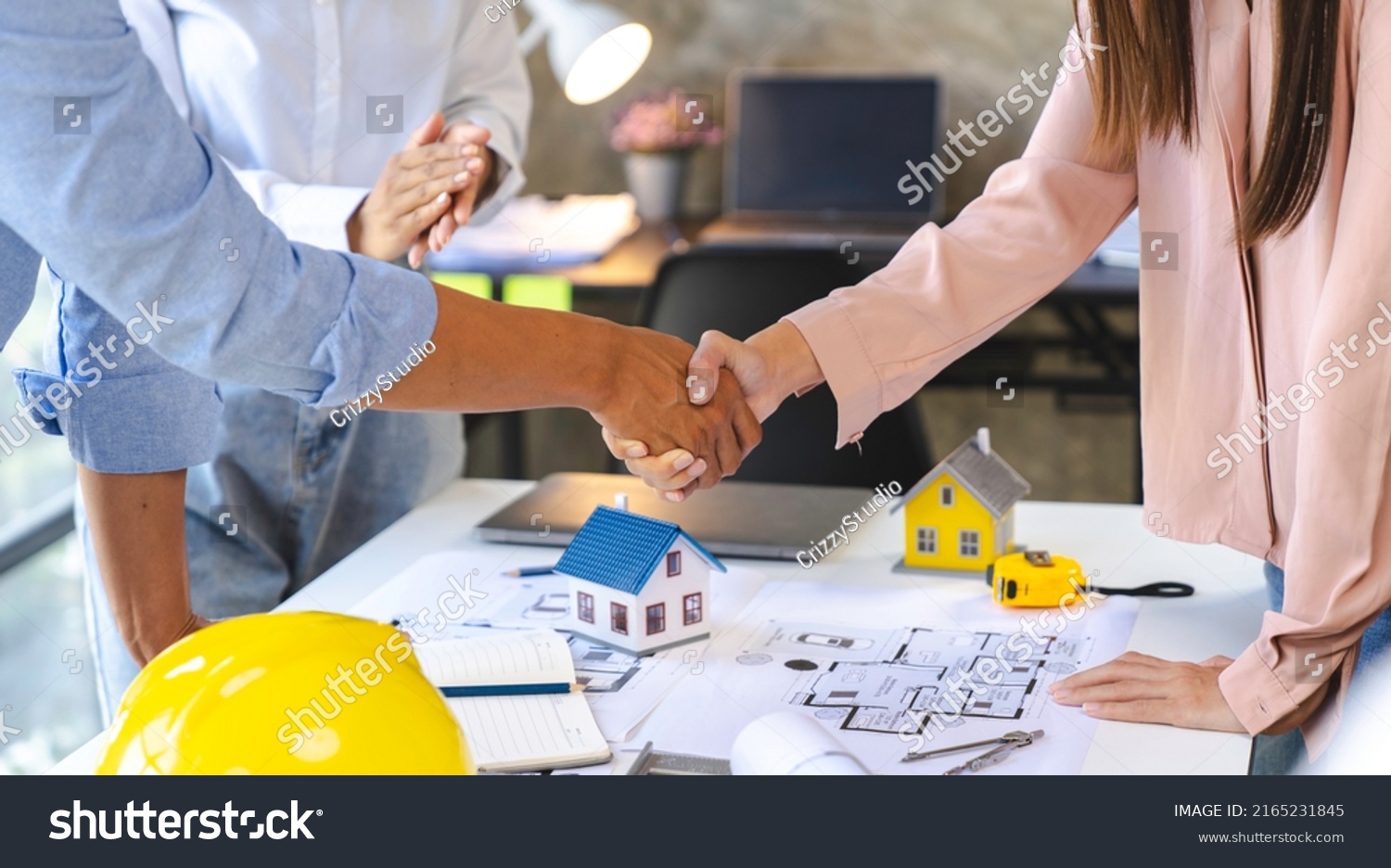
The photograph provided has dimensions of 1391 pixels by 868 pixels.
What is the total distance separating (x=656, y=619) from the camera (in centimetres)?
122

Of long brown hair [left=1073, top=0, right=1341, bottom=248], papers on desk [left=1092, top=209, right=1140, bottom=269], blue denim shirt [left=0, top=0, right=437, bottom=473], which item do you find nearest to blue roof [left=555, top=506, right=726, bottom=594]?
blue denim shirt [left=0, top=0, right=437, bottom=473]

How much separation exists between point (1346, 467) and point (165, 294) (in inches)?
33.0

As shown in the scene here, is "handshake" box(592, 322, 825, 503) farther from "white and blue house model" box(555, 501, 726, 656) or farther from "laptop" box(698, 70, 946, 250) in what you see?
"laptop" box(698, 70, 946, 250)

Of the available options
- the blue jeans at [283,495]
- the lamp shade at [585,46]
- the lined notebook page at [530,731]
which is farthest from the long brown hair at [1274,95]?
the lamp shade at [585,46]

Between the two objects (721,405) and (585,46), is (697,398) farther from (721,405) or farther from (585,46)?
(585,46)

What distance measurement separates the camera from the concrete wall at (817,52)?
11.7 ft

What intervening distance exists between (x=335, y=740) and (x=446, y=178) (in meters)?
0.93

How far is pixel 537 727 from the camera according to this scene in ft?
3.39

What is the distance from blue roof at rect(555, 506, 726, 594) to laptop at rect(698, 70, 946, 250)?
2.14m

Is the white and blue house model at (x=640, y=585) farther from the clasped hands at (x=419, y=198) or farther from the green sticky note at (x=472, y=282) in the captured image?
the green sticky note at (x=472, y=282)

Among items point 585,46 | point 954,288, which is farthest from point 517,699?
point 585,46

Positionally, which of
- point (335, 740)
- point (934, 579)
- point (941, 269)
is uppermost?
point (941, 269)
